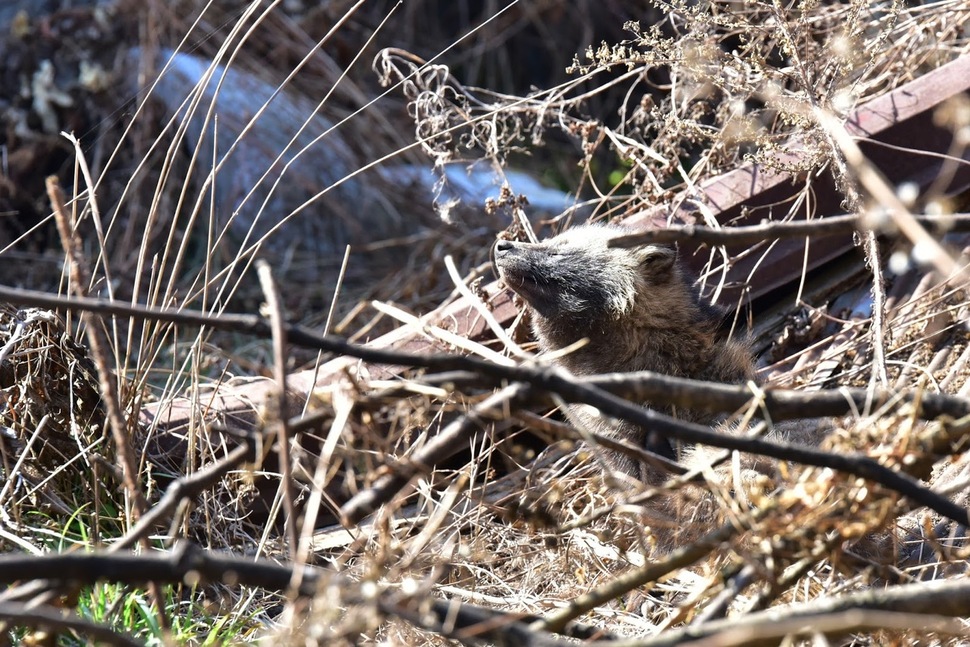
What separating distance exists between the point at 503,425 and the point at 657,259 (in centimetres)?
196

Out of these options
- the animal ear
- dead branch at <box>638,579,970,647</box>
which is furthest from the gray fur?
dead branch at <box>638,579,970,647</box>

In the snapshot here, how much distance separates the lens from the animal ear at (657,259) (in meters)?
4.20

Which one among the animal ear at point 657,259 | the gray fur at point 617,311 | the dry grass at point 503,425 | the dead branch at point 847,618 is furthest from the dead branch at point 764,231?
the animal ear at point 657,259

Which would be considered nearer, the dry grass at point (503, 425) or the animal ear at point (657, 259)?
the dry grass at point (503, 425)

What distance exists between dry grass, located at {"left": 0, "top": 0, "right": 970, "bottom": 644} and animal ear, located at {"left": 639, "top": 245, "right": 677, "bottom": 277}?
18 cm

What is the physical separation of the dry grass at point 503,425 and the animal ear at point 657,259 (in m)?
0.18

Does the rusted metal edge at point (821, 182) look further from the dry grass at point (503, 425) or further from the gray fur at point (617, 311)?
the gray fur at point (617, 311)

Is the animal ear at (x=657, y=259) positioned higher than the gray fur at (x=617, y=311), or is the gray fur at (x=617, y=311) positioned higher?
the animal ear at (x=657, y=259)

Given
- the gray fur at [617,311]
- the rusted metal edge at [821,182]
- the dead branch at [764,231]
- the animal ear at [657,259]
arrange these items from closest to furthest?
the dead branch at [764,231] < the gray fur at [617,311] < the animal ear at [657,259] < the rusted metal edge at [821,182]

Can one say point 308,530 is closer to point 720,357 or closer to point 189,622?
point 189,622

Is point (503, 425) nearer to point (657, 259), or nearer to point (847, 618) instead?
point (847, 618)

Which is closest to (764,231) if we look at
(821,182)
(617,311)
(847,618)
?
(847,618)

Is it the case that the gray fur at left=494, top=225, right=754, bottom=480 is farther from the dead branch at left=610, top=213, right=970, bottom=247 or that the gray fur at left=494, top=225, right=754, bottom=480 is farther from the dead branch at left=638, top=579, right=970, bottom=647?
the dead branch at left=638, top=579, right=970, bottom=647

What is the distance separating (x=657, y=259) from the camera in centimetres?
423
